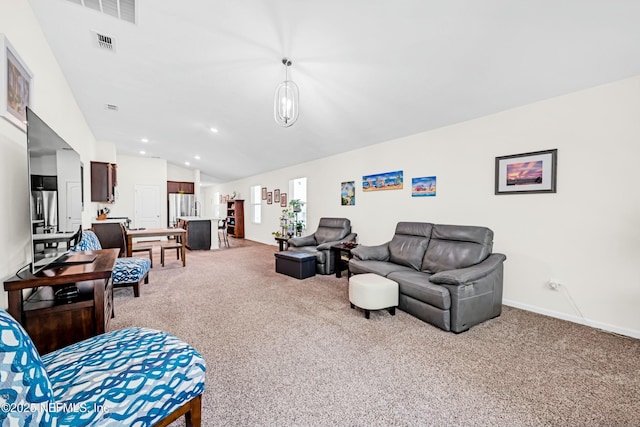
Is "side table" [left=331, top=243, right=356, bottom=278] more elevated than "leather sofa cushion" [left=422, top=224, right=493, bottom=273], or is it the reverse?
"leather sofa cushion" [left=422, top=224, right=493, bottom=273]

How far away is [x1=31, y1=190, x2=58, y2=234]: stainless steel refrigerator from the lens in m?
1.74

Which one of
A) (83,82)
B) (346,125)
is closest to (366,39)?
(346,125)

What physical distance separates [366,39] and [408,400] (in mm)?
2996

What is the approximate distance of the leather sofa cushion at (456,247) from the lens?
9.87 ft

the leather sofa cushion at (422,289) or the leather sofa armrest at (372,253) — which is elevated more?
the leather sofa armrest at (372,253)

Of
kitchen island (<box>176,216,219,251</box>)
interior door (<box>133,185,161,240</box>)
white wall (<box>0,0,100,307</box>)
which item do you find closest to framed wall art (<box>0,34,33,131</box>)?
white wall (<box>0,0,100,307</box>)

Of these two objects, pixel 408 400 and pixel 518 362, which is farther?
pixel 518 362

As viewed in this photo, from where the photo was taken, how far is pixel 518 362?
2010 mm

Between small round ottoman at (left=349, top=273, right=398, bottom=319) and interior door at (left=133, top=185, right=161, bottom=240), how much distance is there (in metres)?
8.55

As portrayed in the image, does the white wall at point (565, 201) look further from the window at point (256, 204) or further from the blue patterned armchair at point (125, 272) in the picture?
the window at point (256, 204)

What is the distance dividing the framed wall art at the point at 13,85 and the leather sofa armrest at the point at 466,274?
3.66 meters

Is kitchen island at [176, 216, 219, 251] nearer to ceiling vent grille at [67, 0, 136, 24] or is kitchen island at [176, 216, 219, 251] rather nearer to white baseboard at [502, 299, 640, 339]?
ceiling vent grille at [67, 0, 136, 24]

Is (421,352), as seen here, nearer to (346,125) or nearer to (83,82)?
(346,125)

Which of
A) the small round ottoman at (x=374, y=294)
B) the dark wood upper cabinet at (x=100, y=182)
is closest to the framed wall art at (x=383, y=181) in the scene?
the small round ottoman at (x=374, y=294)
